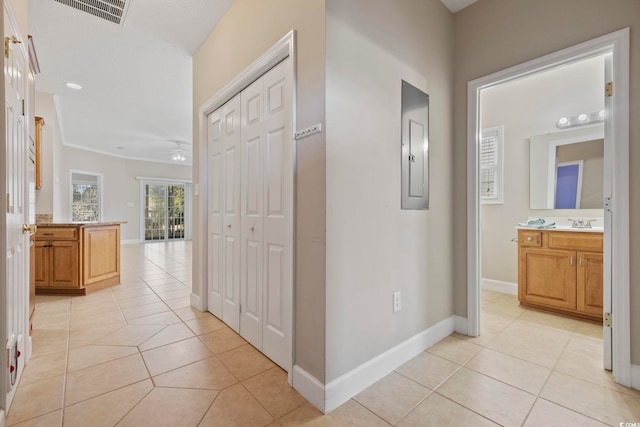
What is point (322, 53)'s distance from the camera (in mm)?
1488

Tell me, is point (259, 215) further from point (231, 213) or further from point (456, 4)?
point (456, 4)

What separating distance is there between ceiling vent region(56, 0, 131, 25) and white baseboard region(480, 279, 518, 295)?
15.8 feet

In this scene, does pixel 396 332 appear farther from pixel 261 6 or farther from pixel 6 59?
pixel 6 59

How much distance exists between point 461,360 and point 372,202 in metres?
Answer: 1.30

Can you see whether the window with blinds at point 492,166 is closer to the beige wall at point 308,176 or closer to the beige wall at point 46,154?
the beige wall at point 308,176

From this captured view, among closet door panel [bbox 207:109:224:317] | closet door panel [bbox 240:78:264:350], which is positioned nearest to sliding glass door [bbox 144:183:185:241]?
closet door panel [bbox 207:109:224:317]

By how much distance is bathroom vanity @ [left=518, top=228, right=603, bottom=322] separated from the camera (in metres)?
2.59

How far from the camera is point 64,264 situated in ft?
11.4

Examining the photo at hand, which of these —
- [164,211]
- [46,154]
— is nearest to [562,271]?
[46,154]

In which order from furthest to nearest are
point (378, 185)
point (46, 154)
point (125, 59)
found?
point (46, 154) → point (125, 59) → point (378, 185)

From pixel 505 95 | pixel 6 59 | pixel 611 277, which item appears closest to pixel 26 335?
pixel 6 59

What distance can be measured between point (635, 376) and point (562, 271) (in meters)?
1.32

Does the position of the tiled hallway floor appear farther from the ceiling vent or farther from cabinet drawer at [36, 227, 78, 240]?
the ceiling vent

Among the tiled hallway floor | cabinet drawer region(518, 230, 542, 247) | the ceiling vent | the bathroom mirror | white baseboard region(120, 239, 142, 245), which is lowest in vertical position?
the tiled hallway floor
